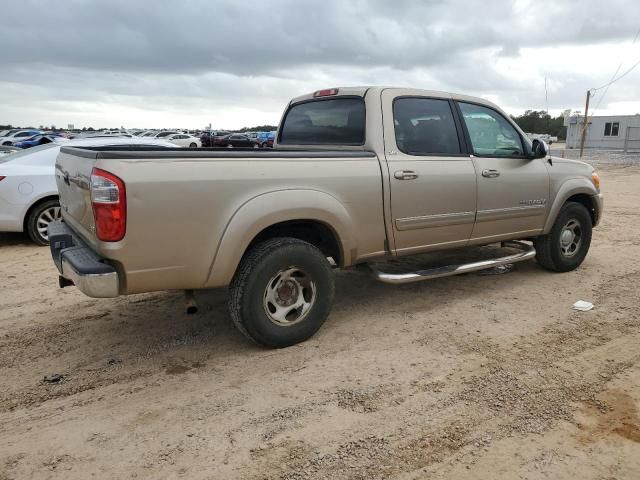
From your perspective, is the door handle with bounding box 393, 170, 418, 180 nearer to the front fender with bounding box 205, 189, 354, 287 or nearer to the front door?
the front fender with bounding box 205, 189, 354, 287

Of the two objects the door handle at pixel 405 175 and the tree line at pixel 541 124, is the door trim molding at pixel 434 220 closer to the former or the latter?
the door handle at pixel 405 175

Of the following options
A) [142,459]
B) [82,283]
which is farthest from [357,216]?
[142,459]

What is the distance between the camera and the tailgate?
3262 mm

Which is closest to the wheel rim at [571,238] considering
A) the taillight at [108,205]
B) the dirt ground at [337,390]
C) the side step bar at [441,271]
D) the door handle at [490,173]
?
the side step bar at [441,271]

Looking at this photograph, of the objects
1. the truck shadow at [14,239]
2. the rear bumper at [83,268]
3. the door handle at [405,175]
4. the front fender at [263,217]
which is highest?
the door handle at [405,175]

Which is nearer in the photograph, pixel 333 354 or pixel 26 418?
pixel 26 418

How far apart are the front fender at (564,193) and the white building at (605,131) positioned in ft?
128

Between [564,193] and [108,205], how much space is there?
15.3ft

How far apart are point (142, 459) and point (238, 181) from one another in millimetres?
1725

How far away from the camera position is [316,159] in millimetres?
3846

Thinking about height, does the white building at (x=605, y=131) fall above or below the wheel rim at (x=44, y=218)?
above

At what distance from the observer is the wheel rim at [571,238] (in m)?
5.89

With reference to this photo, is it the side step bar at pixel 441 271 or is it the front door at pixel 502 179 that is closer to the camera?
the side step bar at pixel 441 271

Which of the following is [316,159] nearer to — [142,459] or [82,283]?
[82,283]
